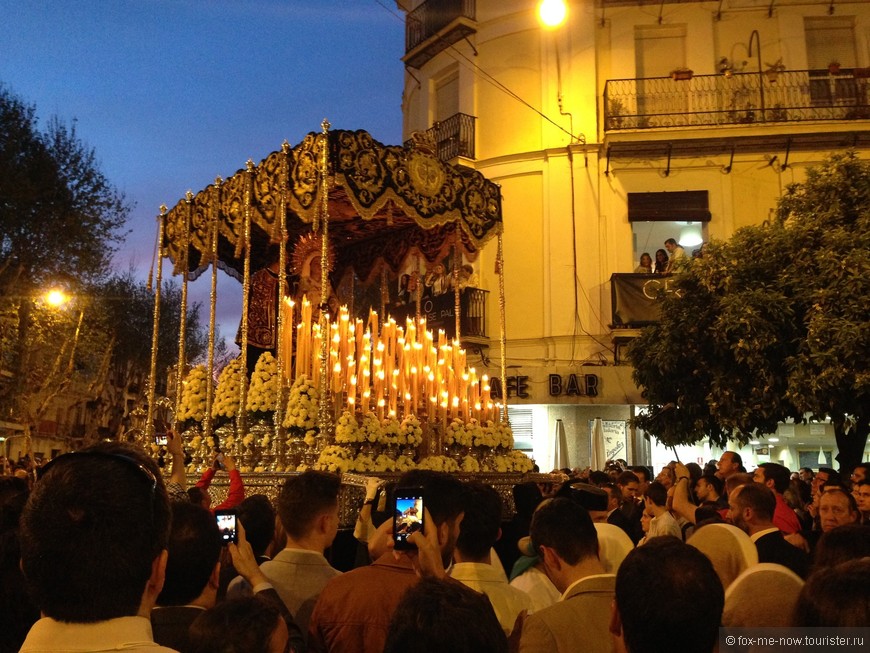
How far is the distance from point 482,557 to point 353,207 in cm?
705

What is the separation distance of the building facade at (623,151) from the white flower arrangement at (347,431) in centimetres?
869

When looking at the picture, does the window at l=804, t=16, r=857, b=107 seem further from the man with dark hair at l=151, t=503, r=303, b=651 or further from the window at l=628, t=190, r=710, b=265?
the man with dark hair at l=151, t=503, r=303, b=651

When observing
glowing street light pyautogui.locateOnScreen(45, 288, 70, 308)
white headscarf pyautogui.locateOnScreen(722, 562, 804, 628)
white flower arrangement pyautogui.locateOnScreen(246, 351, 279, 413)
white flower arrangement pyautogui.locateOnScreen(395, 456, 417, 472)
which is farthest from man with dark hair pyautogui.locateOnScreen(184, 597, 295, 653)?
glowing street light pyautogui.locateOnScreen(45, 288, 70, 308)

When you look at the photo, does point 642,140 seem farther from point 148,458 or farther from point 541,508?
point 148,458

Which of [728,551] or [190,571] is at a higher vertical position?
[190,571]

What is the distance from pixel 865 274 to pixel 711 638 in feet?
34.5

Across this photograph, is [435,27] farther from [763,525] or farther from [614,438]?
[763,525]

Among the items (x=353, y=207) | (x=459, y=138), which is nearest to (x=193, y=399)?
(x=353, y=207)

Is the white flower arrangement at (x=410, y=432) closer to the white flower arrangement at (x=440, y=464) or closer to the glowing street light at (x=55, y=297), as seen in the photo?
the white flower arrangement at (x=440, y=464)

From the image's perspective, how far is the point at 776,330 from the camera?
11.7m

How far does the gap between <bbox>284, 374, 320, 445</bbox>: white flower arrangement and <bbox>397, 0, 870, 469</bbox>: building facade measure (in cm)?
853

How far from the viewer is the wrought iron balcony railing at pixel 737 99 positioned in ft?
55.3

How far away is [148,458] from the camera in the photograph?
1751 millimetres

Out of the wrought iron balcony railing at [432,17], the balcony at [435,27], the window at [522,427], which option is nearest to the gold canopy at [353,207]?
the window at [522,427]
